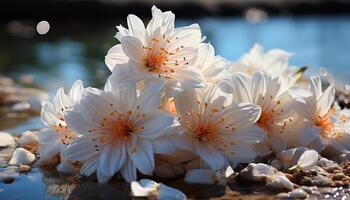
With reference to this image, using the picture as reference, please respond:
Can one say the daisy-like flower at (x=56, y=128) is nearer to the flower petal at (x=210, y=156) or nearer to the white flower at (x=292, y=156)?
the flower petal at (x=210, y=156)

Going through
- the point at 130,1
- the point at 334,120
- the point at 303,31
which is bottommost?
the point at 334,120

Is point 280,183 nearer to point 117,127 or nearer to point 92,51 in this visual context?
point 117,127

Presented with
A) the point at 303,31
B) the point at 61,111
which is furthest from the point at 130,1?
the point at 61,111

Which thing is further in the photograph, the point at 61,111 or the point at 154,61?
the point at 61,111

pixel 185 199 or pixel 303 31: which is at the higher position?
pixel 303 31

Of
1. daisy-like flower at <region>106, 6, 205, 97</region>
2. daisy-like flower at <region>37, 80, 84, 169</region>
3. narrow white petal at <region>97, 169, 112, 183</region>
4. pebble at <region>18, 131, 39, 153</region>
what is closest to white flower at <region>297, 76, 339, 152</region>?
daisy-like flower at <region>106, 6, 205, 97</region>

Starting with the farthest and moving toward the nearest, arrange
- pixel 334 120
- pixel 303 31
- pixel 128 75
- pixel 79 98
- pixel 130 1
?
1. pixel 130 1
2. pixel 303 31
3. pixel 334 120
4. pixel 79 98
5. pixel 128 75

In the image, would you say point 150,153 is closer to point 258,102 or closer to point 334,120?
point 258,102

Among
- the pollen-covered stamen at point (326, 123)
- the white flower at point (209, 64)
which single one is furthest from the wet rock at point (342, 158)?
the white flower at point (209, 64)
